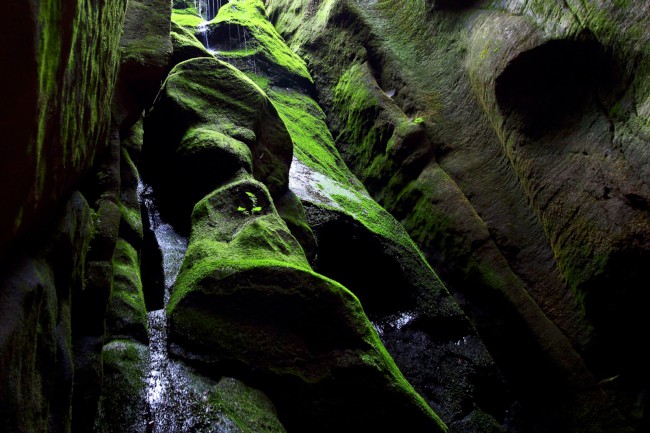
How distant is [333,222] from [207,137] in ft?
9.30

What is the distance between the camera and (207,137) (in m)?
6.85

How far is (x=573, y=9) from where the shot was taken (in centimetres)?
786

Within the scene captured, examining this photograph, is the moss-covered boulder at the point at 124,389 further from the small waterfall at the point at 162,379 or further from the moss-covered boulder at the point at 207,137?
the moss-covered boulder at the point at 207,137

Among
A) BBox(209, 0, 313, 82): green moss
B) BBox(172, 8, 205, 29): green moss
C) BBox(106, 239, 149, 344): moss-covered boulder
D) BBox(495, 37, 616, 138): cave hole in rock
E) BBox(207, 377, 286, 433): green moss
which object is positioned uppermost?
BBox(495, 37, 616, 138): cave hole in rock

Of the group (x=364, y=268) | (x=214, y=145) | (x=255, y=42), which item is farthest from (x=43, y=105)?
(x=255, y=42)

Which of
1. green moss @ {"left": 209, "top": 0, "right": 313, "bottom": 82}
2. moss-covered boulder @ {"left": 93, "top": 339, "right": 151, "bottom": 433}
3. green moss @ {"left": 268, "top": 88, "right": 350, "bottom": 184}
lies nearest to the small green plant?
moss-covered boulder @ {"left": 93, "top": 339, "right": 151, "bottom": 433}

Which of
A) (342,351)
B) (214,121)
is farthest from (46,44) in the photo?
(214,121)

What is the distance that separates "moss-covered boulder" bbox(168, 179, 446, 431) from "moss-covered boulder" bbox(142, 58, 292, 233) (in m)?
2.45

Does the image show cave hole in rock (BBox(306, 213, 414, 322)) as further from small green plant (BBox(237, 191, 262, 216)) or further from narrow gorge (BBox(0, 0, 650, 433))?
small green plant (BBox(237, 191, 262, 216))

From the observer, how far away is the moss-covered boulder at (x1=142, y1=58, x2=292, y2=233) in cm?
677

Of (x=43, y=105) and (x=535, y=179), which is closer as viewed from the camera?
(x=43, y=105)

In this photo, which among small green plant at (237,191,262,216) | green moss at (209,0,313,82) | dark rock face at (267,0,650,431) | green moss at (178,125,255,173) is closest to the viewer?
small green plant at (237,191,262,216)

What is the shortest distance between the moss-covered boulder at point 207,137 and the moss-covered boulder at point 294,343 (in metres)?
2.45

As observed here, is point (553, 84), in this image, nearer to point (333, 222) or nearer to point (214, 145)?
point (333, 222)
